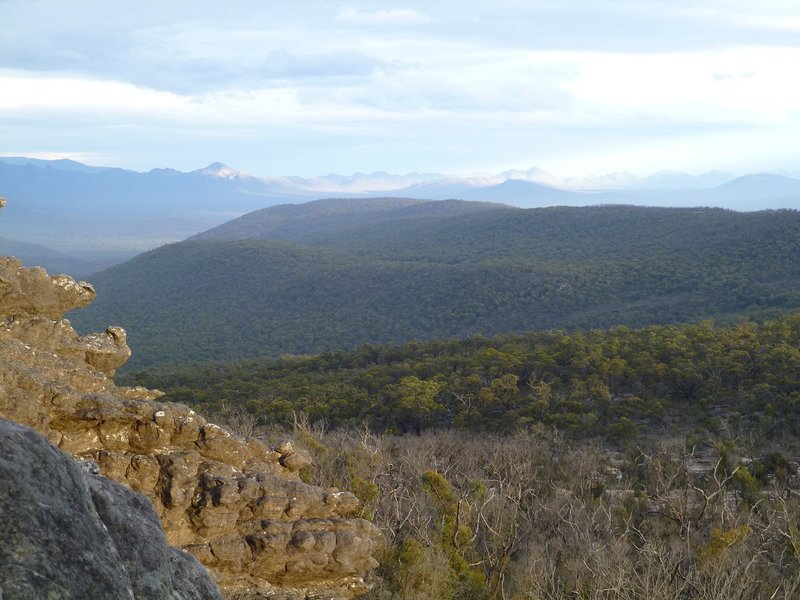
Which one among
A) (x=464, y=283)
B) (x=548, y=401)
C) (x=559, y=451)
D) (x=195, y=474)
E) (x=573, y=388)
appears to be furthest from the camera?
(x=464, y=283)

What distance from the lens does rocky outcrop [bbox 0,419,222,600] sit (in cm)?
426

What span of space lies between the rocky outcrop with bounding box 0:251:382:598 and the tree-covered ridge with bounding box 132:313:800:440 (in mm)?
15272

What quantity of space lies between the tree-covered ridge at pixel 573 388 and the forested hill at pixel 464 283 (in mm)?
17302

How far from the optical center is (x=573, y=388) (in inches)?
1204

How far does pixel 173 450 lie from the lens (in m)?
10.2

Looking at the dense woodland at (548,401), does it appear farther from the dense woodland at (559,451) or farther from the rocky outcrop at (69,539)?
the rocky outcrop at (69,539)

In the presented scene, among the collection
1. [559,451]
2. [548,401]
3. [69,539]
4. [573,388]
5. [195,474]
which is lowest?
[559,451]

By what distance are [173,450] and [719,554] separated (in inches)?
356

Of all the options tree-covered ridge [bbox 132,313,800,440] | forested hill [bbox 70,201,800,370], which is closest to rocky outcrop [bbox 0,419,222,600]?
tree-covered ridge [bbox 132,313,800,440]

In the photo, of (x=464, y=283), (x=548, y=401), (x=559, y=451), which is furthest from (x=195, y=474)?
(x=464, y=283)

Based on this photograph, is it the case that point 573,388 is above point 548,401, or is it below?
above

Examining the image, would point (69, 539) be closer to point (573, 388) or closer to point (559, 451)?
point (559, 451)

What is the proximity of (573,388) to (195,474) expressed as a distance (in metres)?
22.7

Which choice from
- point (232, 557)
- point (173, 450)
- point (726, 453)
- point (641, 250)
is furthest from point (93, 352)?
point (641, 250)
